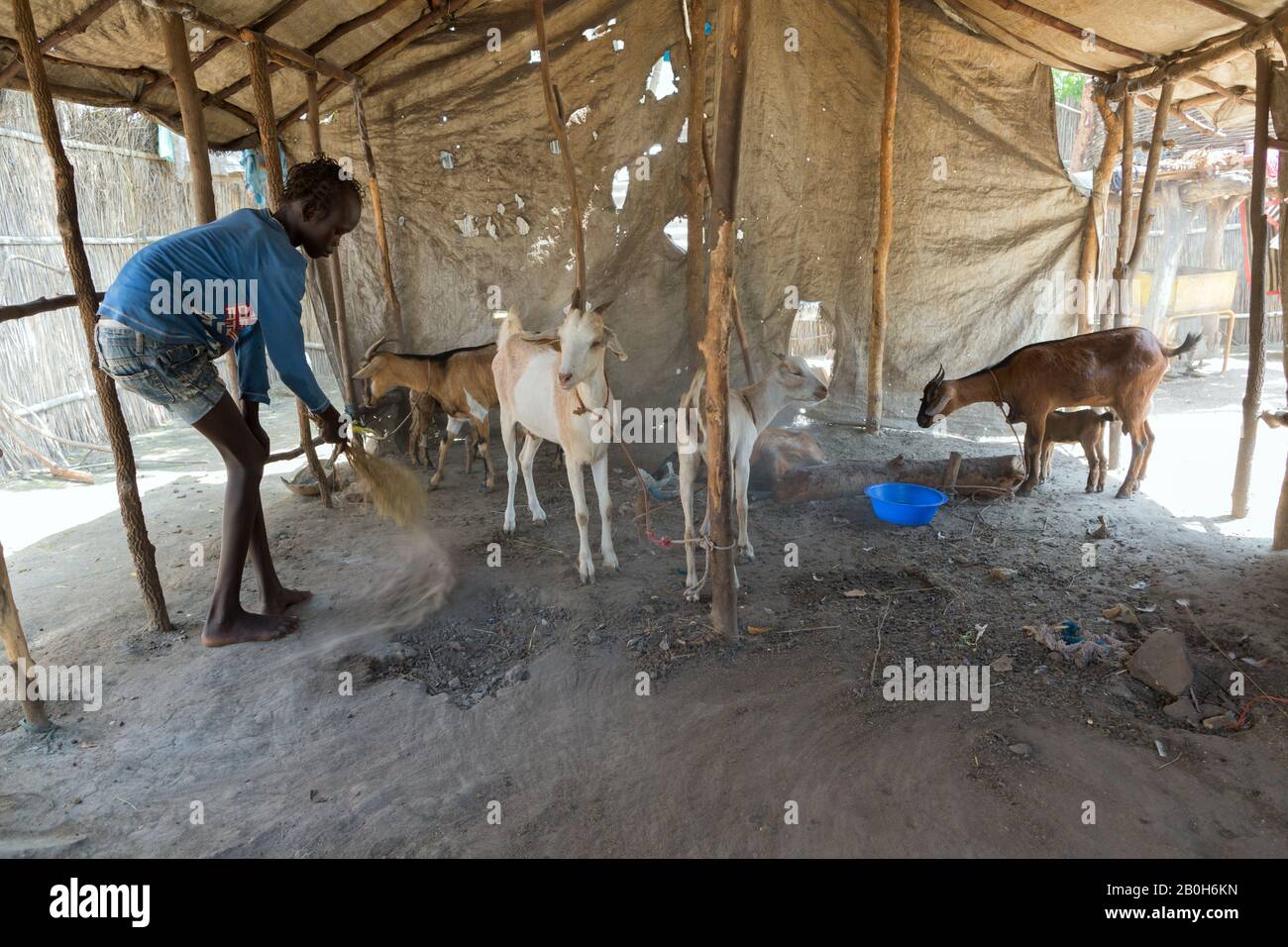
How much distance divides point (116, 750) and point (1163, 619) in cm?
554

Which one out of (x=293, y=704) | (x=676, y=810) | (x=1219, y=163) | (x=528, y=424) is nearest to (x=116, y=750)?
(x=293, y=704)

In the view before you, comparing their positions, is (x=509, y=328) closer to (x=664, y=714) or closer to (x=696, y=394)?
(x=696, y=394)

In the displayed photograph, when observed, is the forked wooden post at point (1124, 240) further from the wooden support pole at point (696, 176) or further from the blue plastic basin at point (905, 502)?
the wooden support pole at point (696, 176)

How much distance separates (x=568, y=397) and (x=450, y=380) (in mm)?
2839

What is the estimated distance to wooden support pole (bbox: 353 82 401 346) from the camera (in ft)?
23.3

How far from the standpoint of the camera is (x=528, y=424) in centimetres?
603

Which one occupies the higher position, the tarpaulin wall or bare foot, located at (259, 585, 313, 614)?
the tarpaulin wall

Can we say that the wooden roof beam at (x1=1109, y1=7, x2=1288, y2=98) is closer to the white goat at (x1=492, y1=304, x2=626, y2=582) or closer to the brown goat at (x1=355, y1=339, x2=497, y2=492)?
the white goat at (x1=492, y1=304, x2=626, y2=582)

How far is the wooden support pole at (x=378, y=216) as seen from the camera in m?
7.10

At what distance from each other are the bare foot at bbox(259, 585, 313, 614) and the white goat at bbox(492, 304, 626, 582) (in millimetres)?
1814

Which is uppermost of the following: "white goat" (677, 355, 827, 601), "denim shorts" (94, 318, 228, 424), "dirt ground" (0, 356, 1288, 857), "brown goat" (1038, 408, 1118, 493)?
"denim shorts" (94, 318, 228, 424)

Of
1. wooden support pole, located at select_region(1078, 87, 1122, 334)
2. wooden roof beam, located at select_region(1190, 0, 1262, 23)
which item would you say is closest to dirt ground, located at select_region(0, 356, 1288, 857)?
wooden support pole, located at select_region(1078, 87, 1122, 334)

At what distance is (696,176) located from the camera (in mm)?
7516
